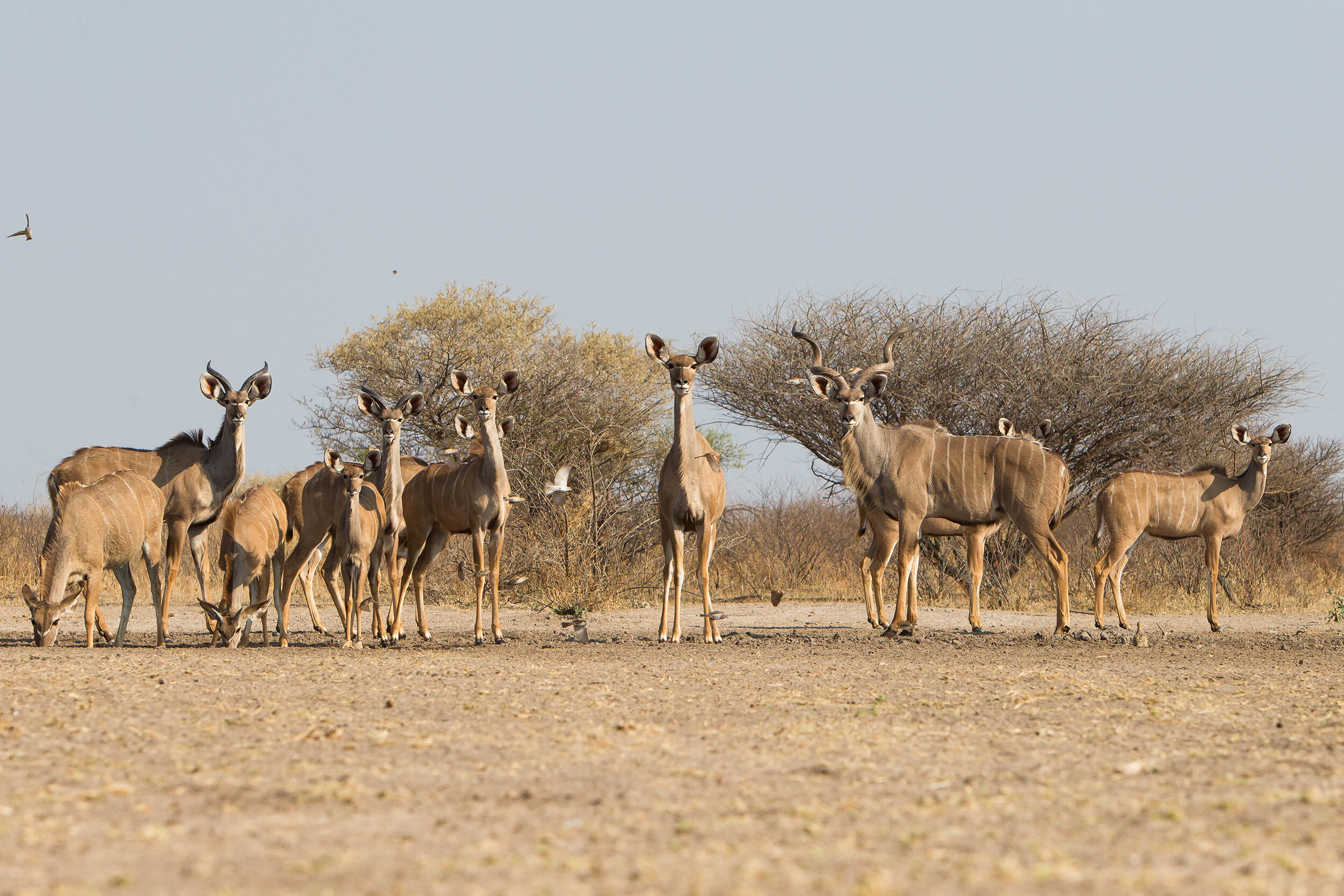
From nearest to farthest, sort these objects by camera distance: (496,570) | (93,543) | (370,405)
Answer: (93,543) < (496,570) < (370,405)

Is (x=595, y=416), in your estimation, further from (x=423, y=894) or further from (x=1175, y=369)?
Result: (x=423, y=894)

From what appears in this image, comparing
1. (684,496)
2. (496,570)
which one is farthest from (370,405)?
(684,496)

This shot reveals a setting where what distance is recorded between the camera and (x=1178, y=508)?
13.9 metres

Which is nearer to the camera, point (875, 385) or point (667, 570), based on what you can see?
point (667, 570)

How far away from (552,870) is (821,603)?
1428 cm

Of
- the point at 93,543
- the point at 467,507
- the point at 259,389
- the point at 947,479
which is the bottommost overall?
the point at 93,543

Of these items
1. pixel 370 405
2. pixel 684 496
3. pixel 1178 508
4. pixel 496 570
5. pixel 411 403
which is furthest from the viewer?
pixel 1178 508

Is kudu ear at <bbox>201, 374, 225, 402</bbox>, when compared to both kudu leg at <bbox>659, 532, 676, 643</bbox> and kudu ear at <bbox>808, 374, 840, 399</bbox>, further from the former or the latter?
kudu ear at <bbox>808, 374, 840, 399</bbox>

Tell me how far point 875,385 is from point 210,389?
6368 mm

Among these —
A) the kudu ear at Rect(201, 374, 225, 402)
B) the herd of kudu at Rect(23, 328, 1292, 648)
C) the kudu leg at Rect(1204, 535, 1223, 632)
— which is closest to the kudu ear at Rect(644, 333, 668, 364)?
the herd of kudu at Rect(23, 328, 1292, 648)

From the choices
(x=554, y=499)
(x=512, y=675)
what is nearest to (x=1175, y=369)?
(x=554, y=499)

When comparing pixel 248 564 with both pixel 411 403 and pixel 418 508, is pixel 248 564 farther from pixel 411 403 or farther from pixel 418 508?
pixel 411 403

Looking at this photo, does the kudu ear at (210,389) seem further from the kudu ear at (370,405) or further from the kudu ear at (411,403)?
the kudu ear at (411,403)

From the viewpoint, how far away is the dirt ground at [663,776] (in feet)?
11.8
